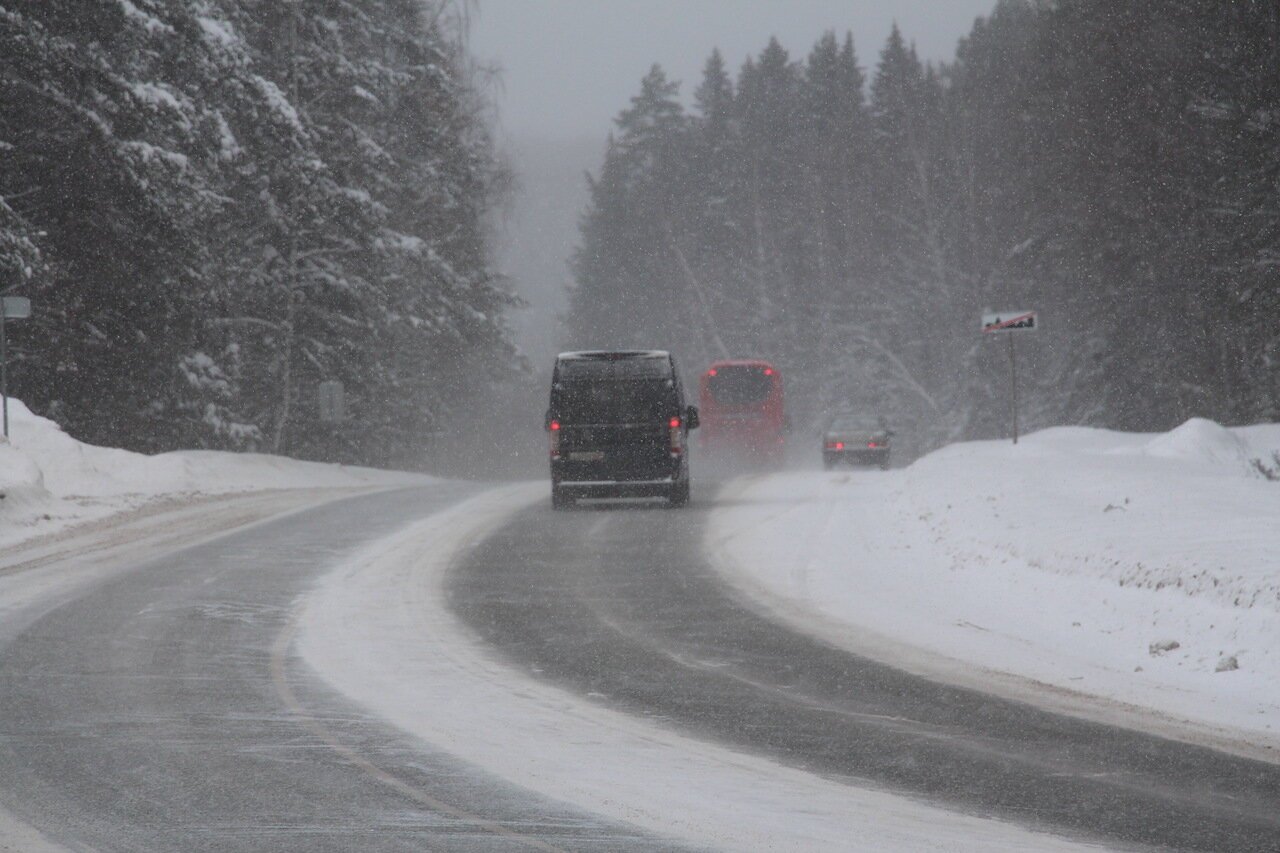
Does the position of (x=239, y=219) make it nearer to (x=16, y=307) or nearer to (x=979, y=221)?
(x=16, y=307)

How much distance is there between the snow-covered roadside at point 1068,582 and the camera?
9461 millimetres

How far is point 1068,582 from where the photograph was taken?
41.1 feet

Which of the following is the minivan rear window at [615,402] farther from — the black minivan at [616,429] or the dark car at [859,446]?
the dark car at [859,446]

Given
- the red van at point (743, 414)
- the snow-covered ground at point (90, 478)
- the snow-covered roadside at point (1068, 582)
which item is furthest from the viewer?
the red van at point (743, 414)

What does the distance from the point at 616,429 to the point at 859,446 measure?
19.1 metres

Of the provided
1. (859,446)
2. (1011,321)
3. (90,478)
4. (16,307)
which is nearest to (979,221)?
(859,446)

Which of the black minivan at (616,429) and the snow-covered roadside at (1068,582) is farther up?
the black minivan at (616,429)

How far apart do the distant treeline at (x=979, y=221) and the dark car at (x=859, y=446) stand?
786 cm

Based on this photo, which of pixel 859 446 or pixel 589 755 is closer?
pixel 589 755

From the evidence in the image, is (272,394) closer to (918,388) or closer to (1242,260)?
(1242,260)

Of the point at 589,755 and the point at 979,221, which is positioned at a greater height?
the point at 979,221

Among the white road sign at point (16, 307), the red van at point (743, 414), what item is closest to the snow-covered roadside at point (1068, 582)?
the white road sign at point (16, 307)

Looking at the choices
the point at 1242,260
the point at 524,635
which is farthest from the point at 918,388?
the point at 524,635

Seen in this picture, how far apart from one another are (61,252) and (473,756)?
20.9 meters
